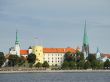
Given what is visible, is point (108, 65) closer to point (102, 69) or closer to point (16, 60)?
point (102, 69)

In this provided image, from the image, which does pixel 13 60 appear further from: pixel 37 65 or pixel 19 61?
pixel 37 65

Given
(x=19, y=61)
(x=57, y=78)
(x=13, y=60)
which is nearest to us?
(x=57, y=78)

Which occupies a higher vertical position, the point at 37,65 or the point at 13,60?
the point at 13,60

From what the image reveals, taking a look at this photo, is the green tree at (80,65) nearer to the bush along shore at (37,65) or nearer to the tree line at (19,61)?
the bush along shore at (37,65)

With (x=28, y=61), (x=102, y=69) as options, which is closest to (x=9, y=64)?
(x=28, y=61)

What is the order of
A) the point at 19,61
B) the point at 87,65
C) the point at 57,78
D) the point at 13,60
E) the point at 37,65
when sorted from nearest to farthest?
the point at 57,78 → the point at 13,60 → the point at 19,61 → the point at 87,65 → the point at 37,65

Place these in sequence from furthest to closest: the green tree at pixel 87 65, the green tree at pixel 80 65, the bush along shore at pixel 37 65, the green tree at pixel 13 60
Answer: the green tree at pixel 80 65, the green tree at pixel 87 65, the green tree at pixel 13 60, the bush along shore at pixel 37 65

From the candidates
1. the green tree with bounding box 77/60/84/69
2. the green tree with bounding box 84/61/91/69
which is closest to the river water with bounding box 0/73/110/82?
the green tree with bounding box 84/61/91/69

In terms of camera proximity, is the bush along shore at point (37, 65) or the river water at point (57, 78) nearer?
the river water at point (57, 78)

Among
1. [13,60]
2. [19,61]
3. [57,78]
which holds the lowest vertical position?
[57,78]

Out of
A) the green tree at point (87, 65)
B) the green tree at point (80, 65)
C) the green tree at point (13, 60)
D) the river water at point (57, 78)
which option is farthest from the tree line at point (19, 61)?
the river water at point (57, 78)

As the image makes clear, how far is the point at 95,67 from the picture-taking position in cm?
18675

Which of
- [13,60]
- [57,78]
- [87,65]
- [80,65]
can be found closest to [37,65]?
[13,60]

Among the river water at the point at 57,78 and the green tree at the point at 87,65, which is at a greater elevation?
the green tree at the point at 87,65
